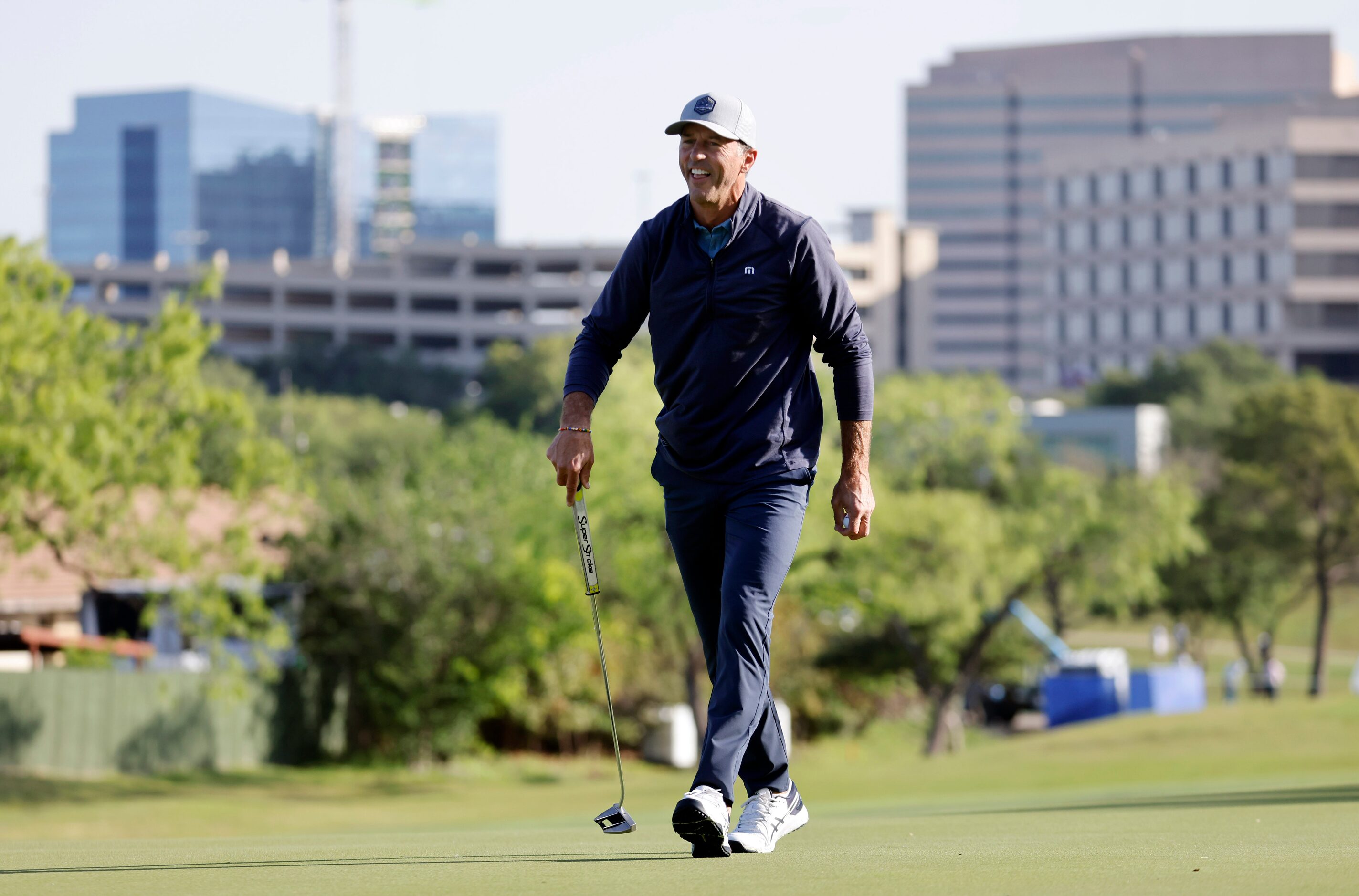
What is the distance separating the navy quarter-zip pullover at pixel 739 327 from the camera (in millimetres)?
5086

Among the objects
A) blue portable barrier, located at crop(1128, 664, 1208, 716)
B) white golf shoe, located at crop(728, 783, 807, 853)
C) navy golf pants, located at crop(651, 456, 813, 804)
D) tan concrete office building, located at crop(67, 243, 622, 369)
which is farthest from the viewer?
tan concrete office building, located at crop(67, 243, 622, 369)

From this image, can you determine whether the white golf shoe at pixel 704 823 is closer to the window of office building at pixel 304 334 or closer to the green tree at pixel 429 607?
the green tree at pixel 429 607

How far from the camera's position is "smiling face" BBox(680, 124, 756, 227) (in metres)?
4.98

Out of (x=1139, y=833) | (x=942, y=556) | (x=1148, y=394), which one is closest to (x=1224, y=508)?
(x=942, y=556)

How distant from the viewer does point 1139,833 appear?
19.0 ft

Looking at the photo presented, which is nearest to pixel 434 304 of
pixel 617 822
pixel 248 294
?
pixel 248 294

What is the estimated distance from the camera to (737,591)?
499 centimetres

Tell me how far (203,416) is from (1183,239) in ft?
384

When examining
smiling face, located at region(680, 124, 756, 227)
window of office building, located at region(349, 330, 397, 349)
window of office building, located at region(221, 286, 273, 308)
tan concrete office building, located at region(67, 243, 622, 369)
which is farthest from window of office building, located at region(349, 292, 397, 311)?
smiling face, located at region(680, 124, 756, 227)

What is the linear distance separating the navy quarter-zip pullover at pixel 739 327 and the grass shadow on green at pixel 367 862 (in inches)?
44.0

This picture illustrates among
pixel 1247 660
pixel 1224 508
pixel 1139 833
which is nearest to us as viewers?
pixel 1139 833

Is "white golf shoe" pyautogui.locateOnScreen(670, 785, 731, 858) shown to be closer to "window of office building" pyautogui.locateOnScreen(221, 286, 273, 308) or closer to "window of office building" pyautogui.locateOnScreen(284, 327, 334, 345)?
"window of office building" pyautogui.locateOnScreen(284, 327, 334, 345)

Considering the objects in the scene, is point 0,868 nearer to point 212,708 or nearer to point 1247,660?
point 212,708

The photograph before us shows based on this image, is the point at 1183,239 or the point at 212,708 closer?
the point at 212,708
